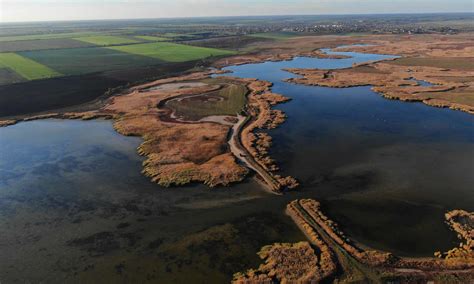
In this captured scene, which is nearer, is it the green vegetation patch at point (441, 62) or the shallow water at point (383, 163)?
the shallow water at point (383, 163)

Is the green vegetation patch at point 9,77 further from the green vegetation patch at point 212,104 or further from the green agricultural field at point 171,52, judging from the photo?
the green agricultural field at point 171,52

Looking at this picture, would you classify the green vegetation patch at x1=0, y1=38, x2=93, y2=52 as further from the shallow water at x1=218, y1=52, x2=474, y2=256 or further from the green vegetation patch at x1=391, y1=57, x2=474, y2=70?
the green vegetation patch at x1=391, y1=57, x2=474, y2=70

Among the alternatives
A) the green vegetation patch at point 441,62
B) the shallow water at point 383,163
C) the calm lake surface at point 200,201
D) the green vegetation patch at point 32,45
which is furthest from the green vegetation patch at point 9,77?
the green vegetation patch at point 441,62

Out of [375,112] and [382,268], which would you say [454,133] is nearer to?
[375,112]

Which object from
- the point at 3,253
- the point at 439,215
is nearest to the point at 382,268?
the point at 439,215

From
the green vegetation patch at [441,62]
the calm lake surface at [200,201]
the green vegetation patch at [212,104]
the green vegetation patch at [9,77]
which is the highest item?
Answer: the green vegetation patch at [441,62]

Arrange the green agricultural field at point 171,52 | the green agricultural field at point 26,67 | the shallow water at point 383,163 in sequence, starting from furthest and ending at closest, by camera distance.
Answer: the green agricultural field at point 171,52 → the green agricultural field at point 26,67 → the shallow water at point 383,163
